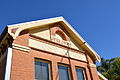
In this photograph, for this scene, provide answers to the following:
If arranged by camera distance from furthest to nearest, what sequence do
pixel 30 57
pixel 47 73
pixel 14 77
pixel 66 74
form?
1. pixel 66 74
2. pixel 47 73
3. pixel 30 57
4. pixel 14 77

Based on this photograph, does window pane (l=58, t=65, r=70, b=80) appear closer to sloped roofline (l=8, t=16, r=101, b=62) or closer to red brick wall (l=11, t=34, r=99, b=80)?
red brick wall (l=11, t=34, r=99, b=80)

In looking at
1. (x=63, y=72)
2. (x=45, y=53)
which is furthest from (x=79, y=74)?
(x=45, y=53)

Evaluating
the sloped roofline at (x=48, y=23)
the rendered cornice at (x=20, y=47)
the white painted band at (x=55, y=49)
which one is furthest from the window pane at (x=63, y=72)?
the sloped roofline at (x=48, y=23)

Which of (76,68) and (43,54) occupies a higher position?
(43,54)

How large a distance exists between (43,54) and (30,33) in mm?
1506

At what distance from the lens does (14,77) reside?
19.4 ft

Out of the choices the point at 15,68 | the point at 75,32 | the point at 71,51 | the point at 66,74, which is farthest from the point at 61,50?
the point at 15,68

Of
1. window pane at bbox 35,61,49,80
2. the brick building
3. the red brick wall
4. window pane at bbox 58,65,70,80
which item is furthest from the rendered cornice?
window pane at bbox 58,65,70,80

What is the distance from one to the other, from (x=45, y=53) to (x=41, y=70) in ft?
3.47

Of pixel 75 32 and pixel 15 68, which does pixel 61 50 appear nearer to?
pixel 75 32

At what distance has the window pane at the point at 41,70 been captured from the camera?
284 inches

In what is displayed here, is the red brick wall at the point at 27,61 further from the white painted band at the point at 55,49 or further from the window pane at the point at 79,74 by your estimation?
the window pane at the point at 79,74

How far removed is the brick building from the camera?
6.44 m

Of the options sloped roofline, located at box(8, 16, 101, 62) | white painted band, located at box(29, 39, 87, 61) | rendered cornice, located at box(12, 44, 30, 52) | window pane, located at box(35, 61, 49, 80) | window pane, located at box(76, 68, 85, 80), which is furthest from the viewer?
window pane, located at box(76, 68, 85, 80)
